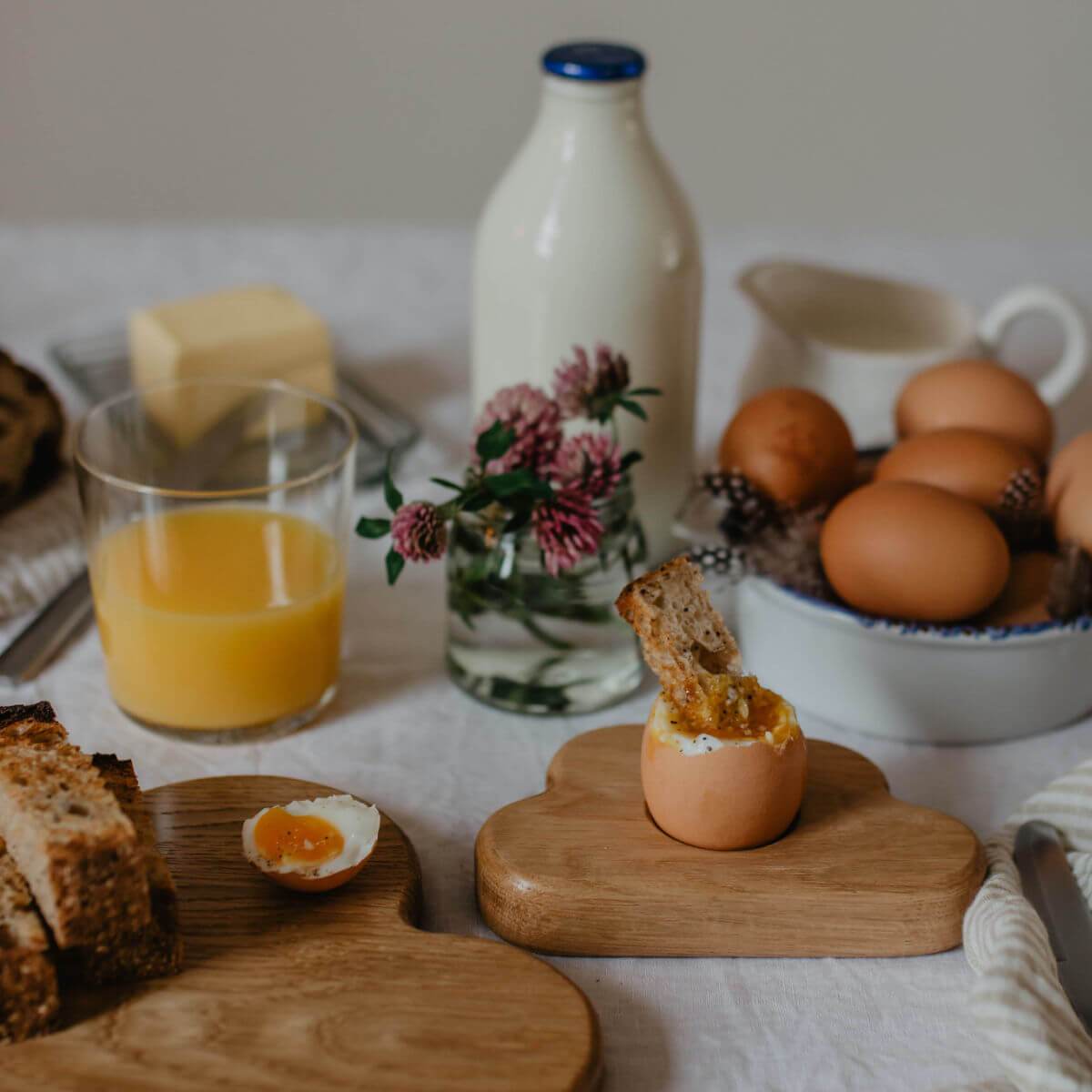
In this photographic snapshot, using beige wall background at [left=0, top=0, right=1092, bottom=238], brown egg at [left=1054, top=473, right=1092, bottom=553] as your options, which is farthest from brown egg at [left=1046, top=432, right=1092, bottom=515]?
beige wall background at [left=0, top=0, right=1092, bottom=238]

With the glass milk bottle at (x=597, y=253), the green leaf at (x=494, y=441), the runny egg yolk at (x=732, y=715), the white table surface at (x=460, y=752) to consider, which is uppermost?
the glass milk bottle at (x=597, y=253)

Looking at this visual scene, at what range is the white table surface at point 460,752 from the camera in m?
0.69

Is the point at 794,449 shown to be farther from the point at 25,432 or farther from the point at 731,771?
the point at 25,432

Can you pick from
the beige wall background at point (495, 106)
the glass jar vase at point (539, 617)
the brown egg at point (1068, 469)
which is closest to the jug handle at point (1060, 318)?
the brown egg at point (1068, 469)

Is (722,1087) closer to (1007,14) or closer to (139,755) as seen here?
(139,755)

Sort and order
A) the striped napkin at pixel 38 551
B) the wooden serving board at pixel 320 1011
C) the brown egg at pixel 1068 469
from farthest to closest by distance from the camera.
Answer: the striped napkin at pixel 38 551, the brown egg at pixel 1068 469, the wooden serving board at pixel 320 1011

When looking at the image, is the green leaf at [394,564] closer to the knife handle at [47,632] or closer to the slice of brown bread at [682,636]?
the slice of brown bread at [682,636]

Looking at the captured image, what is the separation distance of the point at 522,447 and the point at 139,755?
32 centimetres

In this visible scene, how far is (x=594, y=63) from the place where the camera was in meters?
0.98

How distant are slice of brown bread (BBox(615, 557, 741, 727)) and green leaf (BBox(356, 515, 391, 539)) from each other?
0.52ft

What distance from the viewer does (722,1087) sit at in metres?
0.67

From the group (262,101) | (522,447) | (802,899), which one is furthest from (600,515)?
(262,101)

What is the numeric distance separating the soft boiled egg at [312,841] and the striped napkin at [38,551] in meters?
0.40

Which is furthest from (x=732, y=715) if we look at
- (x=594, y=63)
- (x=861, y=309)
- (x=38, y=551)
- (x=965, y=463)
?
(x=861, y=309)
